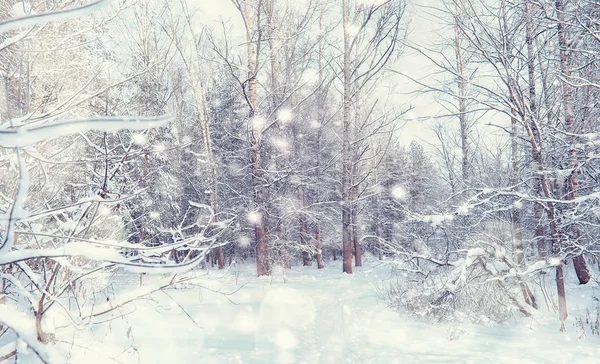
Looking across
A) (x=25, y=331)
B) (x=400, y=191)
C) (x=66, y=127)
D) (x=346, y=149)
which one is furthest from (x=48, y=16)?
(x=400, y=191)

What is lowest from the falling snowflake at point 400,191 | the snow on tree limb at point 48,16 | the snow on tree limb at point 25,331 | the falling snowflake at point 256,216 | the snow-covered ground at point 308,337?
the snow-covered ground at point 308,337

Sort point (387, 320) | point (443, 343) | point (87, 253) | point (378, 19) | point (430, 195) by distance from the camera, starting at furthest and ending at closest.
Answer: point (430, 195)
point (378, 19)
point (387, 320)
point (443, 343)
point (87, 253)

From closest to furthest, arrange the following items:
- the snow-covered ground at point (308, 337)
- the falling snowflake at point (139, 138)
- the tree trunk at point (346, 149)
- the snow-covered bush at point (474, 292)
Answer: the falling snowflake at point (139, 138) < the snow-covered ground at point (308, 337) < the snow-covered bush at point (474, 292) < the tree trunk at point (346, 149)

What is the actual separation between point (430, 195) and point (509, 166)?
21.0 m

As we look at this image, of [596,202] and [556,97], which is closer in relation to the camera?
[596,202]

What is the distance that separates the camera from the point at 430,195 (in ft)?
98.7

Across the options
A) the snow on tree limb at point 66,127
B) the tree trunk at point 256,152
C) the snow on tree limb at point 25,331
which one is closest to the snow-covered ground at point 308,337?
the snow on tree limb at point 25,331

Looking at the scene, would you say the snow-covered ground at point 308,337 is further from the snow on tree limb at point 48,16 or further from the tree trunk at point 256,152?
the tree trunk at point 256,152

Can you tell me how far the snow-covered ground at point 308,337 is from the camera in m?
3.67

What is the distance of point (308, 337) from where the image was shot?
492cm

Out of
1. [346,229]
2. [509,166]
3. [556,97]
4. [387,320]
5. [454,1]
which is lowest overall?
[387,320]

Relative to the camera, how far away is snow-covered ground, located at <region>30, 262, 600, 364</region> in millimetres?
3668

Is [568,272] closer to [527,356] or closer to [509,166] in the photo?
[509,166]

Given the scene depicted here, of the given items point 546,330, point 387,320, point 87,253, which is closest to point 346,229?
point 387,320
